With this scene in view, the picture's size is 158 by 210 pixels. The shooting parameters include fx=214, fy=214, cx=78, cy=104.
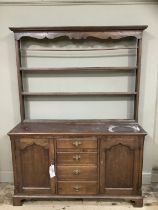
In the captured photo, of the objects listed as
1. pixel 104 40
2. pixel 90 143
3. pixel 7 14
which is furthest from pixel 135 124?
pixel 7 14

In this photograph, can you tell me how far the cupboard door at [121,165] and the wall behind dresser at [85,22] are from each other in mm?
577

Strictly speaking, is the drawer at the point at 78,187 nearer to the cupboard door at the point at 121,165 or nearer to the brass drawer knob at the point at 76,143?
the cupboard door at the point at 121,165

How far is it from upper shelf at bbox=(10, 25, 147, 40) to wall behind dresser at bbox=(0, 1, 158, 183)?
22 cm

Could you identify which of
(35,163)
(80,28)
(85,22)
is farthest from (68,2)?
(35,163)

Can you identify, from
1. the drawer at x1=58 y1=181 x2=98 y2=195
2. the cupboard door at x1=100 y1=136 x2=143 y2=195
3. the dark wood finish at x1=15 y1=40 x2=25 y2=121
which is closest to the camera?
the cupboard door at x1=100 y1=136 x2=143 y2=195

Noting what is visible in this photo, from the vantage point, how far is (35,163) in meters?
2.33

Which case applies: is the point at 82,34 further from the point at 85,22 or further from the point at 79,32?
the point at 85,22

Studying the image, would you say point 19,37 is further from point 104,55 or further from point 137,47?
point 137,47

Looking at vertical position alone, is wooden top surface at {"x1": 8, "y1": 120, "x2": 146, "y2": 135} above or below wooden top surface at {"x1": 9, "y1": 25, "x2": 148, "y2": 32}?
below

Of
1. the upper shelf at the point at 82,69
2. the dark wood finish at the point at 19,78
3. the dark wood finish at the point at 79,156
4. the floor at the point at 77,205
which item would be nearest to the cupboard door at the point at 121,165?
the dark wood finish at the point at 79,156

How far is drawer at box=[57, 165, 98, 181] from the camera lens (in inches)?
91.2

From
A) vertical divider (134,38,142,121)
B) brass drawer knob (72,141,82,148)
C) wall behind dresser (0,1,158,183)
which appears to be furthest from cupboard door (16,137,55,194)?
vertical divider (134,38,142,121)

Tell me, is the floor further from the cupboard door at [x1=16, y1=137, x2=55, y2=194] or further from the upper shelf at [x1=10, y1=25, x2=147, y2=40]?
the upper shelf at [x1=10, y1=25, x2=147, y2=40]

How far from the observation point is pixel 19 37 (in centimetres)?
240
